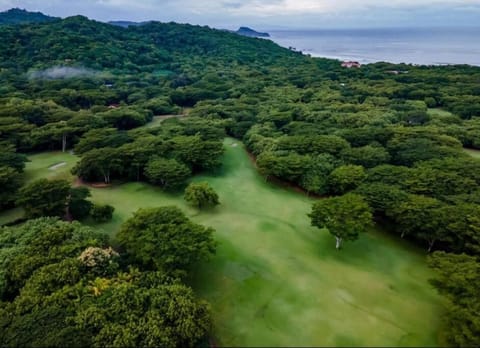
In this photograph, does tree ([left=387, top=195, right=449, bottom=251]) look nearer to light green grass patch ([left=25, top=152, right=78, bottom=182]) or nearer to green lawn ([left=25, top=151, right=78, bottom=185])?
light green grass patch ([left=25, top=152, right=78, bottom=182])

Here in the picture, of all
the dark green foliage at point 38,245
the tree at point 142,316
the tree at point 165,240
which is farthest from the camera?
the tree at point 165,240

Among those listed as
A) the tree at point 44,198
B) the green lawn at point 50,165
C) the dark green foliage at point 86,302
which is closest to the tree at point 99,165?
the green lawn at point 50,165

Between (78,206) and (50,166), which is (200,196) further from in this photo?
(50,166)

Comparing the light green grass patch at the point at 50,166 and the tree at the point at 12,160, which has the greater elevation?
the tree at the point at 12,160

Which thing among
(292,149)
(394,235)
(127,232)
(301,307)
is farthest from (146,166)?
(394,235)

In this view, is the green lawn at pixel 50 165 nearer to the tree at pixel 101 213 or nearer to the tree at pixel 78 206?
the tree at pixel 78 206

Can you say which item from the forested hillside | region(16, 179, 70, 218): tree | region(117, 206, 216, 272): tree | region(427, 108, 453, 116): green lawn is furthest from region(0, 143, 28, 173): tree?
region(427, 108, 453, 116): green lawn
